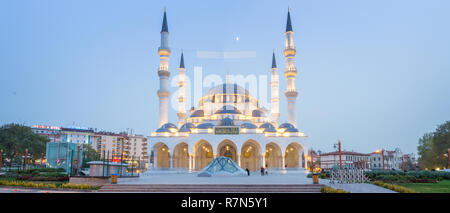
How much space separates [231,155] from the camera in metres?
41.0

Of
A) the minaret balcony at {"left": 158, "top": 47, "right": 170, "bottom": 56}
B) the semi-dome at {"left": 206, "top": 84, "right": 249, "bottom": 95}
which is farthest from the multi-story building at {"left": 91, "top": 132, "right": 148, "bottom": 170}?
the minaret balcony at {"left": 158, "top": 47, "right": 170, "bottom": 56}

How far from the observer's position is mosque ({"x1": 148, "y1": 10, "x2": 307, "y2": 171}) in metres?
36.8

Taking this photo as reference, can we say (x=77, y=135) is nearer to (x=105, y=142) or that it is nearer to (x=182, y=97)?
(x=105, y=142)

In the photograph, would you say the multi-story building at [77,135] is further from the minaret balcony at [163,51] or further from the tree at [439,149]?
the tree at [439,149]

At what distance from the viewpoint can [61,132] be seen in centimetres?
7931

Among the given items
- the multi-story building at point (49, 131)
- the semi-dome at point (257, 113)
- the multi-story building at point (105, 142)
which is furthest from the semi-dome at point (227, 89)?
the multi-story building at point (49, 131)

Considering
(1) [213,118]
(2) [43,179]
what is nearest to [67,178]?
(2) [43,179]

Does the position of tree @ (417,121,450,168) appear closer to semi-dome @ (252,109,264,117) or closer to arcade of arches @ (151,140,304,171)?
arcade of arches @ (151,140,304,171)

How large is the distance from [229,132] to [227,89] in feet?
38.2

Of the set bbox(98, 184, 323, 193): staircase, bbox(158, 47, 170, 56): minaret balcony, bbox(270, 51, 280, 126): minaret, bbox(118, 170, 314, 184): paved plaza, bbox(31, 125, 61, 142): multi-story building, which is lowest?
bbox(118, 170, 314, 184): paved plaza

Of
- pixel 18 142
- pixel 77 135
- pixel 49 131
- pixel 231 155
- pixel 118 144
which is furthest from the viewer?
pixel 118 144

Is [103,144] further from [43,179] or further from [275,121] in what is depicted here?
[43,179]

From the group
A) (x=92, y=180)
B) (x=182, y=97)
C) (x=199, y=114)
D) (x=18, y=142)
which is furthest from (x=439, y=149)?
(x=18, y=142)
